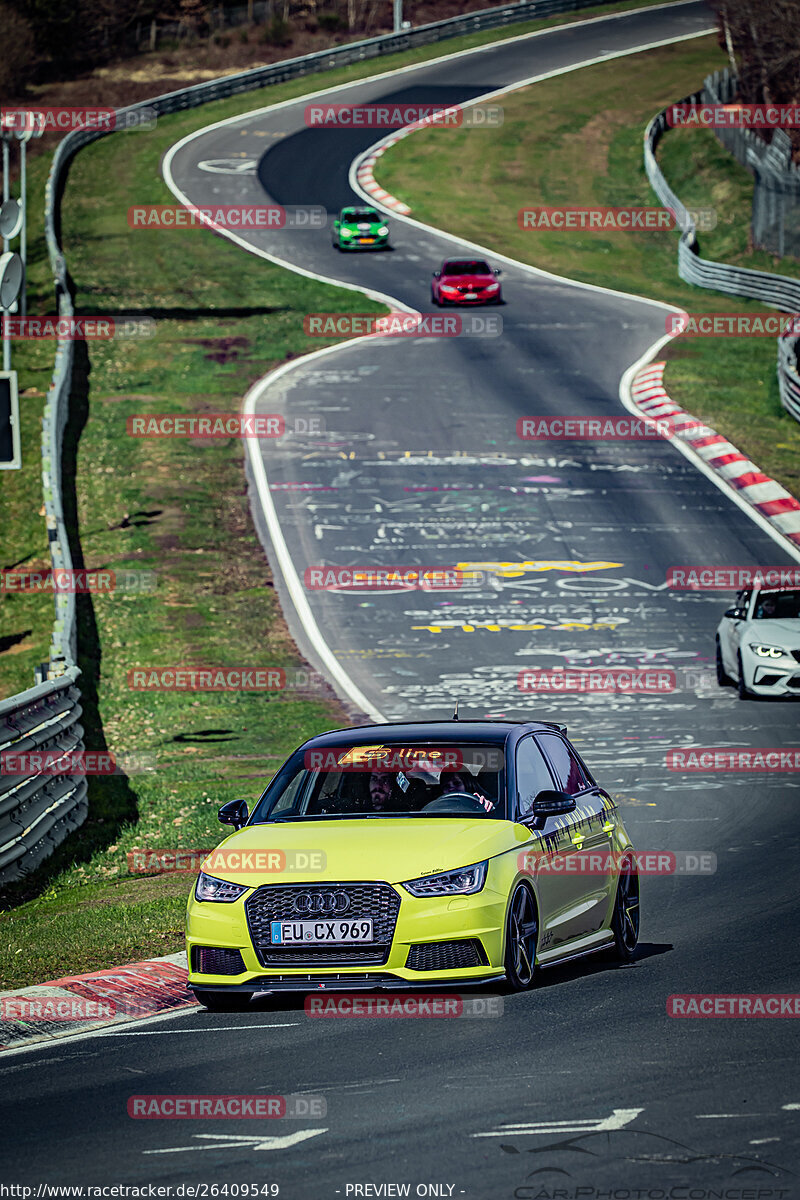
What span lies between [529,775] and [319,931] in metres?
1.86

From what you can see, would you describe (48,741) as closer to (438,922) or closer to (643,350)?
(438,922)

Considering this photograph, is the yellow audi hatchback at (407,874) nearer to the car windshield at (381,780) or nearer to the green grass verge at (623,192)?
the car windshield at (381,780)

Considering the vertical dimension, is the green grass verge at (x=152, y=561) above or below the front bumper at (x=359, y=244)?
below

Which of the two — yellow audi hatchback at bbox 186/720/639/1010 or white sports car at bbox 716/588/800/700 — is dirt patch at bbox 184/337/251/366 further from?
yellow audi hatchback at bbox 186/720/639/1010

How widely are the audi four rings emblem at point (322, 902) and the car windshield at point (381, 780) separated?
0.93m

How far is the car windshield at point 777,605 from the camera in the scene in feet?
76.4

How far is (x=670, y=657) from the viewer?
25203 millimetres

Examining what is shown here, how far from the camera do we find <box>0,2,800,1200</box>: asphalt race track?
674 cm

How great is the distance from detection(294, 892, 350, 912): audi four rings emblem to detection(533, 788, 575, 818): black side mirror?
1.35 m

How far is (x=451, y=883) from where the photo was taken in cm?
908

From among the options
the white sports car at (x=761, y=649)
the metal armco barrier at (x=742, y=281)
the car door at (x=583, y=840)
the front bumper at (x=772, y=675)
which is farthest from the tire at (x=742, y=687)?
the metal armco barrier at (x=742, y=281)

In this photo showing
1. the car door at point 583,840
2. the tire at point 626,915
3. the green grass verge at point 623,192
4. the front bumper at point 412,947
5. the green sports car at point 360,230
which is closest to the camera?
the front bumper at point 412,947

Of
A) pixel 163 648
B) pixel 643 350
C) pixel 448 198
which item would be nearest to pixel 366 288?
pixel 643 350

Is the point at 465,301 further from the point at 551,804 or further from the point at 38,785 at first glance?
the point at 551,804
